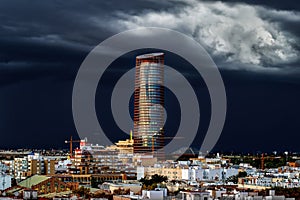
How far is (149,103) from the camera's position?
149 ft

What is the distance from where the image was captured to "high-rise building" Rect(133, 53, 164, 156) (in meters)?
43.7

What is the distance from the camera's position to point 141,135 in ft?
144

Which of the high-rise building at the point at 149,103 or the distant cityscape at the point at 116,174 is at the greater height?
the high-rise building at the point at 149,103

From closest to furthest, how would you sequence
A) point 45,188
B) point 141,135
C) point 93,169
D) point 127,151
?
point 45,188 → point 93,169 → point 127,151 → point 141,135

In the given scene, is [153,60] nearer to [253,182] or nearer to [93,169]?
[93,169]

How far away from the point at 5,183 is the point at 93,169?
28.3 feet

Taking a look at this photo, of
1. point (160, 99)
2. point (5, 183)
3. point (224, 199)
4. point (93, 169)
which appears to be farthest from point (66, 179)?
point (160, 99)

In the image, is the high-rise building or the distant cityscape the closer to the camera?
the distant cityscape

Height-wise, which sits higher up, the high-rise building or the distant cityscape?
the high-rise building

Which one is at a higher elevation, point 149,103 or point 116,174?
point 149,103

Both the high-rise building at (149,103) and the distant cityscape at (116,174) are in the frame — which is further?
the high-rise building at (149,103)

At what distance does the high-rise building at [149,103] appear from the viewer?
4372cm

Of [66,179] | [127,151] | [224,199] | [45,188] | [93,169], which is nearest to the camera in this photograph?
[224,199]

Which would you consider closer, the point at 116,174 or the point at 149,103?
the point at 116,174
